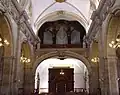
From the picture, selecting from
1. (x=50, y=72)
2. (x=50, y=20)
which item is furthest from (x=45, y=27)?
Answer: (x=50, y=72)

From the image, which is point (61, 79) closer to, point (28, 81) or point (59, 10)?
point (28, 81)

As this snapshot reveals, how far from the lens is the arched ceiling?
59.0 ft

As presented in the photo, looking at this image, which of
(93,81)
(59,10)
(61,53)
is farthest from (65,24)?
(93,81)

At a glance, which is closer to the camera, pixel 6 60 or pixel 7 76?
pixel 7 76

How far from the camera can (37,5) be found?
59.6 feet

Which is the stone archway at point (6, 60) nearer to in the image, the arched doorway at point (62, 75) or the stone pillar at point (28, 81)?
the stone pillar at point (28, 81)

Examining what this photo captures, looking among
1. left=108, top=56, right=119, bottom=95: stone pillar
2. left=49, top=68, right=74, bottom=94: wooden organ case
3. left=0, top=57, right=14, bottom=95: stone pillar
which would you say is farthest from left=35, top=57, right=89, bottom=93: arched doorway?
left=108, top=56, right=119, bottom=95: stone pillar

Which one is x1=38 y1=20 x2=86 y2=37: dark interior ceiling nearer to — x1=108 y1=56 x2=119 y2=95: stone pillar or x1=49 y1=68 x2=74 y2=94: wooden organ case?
x1=49 y1=68 x2=74 y2=94: wooden organ case

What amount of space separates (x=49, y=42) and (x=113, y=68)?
1014 cm

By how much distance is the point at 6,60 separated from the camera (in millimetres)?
11734

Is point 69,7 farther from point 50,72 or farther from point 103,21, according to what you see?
point 50,72

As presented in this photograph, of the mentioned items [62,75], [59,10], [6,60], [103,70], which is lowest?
[62,75]

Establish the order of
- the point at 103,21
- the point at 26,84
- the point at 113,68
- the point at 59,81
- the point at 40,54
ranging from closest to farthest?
the point at 113,68
the point at 103,21
the point at 26,84
the point at 40,54
the point at 59,81

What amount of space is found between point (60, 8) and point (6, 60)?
8.98 m
